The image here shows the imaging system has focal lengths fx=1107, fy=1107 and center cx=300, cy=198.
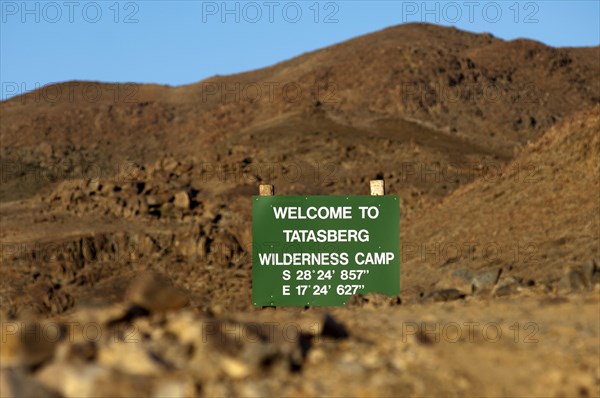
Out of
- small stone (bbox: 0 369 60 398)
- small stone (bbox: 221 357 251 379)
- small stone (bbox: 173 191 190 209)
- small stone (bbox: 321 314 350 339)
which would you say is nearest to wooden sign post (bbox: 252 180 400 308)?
small stone (bbox: 321 314 350 339)

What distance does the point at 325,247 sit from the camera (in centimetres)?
1164

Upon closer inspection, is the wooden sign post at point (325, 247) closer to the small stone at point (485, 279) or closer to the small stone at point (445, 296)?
the small stone at point (445, 296)

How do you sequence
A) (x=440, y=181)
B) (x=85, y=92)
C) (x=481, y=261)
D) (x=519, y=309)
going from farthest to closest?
(x=85, y=92) → (x=440, y=181) → (x=481, y=261) → (x=519, y=309)

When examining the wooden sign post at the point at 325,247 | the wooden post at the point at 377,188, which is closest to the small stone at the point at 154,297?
the wooden sign post at the point at 325,247

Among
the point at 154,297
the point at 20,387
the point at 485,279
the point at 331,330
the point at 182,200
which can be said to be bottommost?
the point at 485,279

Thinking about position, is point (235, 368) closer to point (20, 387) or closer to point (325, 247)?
point (20, 387)

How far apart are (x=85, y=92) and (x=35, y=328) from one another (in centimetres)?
Answer: 6904

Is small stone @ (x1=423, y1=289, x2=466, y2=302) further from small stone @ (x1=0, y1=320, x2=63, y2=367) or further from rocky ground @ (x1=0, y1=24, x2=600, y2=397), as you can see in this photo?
small stone @ (x1=0, y1=320, x2=63, y2=367)

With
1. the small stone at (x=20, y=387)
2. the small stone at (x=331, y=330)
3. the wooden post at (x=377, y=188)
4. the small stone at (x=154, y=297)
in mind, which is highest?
the wooden post at (x=377, y=188)

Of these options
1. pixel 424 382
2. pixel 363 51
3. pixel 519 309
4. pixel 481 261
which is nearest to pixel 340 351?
pixel 424 382

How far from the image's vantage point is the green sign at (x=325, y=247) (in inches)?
455

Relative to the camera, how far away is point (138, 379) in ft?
20.6

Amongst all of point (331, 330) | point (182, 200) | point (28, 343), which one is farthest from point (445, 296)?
Result: point (182, 200)

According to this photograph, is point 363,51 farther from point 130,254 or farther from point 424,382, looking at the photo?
point 424,382
